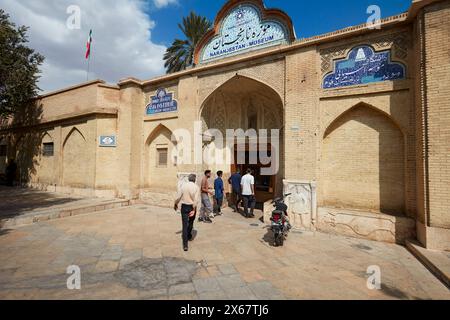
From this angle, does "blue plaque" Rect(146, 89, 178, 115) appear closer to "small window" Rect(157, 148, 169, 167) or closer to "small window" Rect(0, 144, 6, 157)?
"small window" Rect(157, 148, 169, 167)

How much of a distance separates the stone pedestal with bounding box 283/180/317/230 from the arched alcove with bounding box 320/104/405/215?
392mm

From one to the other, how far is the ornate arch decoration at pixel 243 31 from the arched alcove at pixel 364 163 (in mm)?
3403

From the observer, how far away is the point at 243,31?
27.5ft

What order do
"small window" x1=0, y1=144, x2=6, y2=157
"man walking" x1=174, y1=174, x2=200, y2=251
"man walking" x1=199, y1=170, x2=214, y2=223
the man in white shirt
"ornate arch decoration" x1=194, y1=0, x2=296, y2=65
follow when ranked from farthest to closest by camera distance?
"small window" x1=0, y1=144, x2=6, y2=157, the man in white shirt, "ornate arch decoration" x1=194, y1=0, x2=296, y2=65, "man walking" x1=199, y1=170, x2=214, y2=223, "man walking" x1=174, y1=174, x2=200, y2=251

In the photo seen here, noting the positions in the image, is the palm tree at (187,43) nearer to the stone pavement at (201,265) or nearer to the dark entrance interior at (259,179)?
the dark entrance interior at (259,179)

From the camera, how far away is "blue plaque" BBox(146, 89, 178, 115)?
10.0m

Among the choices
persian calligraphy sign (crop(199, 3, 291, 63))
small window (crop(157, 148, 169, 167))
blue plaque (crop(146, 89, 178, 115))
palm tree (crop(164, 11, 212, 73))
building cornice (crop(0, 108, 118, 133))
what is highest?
palm tree (crop(164, 11, 212, 73))

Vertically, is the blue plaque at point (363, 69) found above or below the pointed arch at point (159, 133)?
above

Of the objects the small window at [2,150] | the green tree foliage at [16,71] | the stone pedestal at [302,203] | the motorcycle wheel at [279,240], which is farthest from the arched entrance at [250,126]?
the small window at [2,150]

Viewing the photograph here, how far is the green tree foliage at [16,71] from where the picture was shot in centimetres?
1057

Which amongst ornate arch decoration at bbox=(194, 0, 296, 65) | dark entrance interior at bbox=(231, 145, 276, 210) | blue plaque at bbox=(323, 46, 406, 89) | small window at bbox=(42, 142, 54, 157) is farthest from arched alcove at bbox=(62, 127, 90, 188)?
blue plaque at bbox=(323, 46, 406, 89)

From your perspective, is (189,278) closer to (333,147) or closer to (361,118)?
(333,147)

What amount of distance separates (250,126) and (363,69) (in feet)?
16.6

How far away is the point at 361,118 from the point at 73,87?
1312 cm
